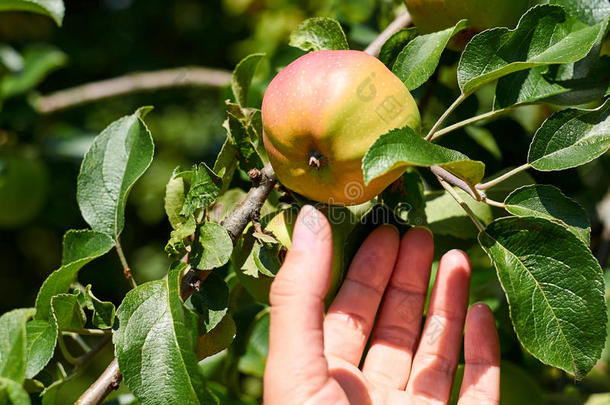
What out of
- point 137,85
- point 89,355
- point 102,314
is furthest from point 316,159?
point 137,85

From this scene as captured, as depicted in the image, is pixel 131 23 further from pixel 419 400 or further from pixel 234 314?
pixel 419 400

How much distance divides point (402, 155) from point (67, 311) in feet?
1.72

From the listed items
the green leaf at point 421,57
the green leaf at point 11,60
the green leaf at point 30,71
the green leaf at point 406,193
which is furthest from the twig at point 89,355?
the green leaf at point 11,60

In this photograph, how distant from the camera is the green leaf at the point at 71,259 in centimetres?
83

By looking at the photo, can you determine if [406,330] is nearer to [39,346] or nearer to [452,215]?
[452,215]

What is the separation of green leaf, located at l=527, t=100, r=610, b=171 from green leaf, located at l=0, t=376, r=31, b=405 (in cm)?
73

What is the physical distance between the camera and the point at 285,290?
72 centimetres

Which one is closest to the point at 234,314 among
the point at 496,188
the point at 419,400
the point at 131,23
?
the point at 419,400

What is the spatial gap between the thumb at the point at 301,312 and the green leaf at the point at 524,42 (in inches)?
11.9

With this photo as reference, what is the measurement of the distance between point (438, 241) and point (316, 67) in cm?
44

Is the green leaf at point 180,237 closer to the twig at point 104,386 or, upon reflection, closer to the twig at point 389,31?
the twig at point 104,386

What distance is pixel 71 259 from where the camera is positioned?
2.90 feet

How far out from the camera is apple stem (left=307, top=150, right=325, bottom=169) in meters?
0.74

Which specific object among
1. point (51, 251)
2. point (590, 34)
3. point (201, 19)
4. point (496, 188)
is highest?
point (590, 34)
